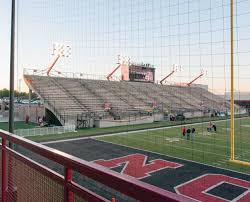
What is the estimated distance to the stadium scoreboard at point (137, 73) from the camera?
145ft

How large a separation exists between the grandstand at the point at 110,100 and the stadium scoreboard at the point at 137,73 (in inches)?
244

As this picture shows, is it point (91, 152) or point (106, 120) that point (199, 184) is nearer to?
point (91, 152)

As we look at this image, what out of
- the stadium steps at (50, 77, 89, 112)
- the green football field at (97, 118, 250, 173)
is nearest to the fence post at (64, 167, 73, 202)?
the green football field at (97, 118, 250, 173)

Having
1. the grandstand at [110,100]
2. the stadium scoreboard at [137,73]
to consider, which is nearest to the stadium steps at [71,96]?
the grandstand at [110,100]

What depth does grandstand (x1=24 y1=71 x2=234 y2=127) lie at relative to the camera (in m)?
27.3

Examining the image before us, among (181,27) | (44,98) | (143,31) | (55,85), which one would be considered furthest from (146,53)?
(55,85)

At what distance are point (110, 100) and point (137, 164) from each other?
1968 centimetres

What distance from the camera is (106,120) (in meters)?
26.9

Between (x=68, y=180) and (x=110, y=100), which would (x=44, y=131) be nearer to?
(x=110, y=100)

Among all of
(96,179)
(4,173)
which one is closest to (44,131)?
(4,173)

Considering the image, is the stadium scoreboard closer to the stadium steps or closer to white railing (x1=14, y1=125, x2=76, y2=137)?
the stadium steps

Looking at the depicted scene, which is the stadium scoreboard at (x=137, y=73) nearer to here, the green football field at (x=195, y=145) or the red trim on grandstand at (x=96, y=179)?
the green football field at (x=195, y=145)

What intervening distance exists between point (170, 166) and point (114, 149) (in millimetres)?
4365

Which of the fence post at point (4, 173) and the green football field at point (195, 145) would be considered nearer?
the fence post at point (4, 173)
